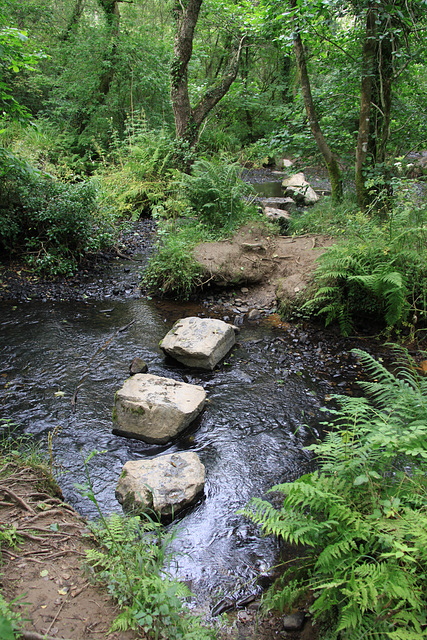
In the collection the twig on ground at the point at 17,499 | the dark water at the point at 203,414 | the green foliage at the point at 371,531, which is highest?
the green foliage at the point at 371,531

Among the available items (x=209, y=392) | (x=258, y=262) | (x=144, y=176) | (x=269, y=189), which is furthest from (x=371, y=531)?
(x=269, y=189)

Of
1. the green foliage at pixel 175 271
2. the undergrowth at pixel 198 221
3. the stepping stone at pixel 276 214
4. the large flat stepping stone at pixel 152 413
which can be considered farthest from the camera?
the stepping stone at pixel 276 214

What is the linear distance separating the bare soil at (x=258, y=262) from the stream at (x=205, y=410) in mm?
760

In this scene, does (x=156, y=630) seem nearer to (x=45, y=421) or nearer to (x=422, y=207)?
(x=45, y=421)

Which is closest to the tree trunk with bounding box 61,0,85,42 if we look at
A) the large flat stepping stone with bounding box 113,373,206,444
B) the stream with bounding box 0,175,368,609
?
the stream with bounding box 0,175,368,609

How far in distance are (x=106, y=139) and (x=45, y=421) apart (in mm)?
14038

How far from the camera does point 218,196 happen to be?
8.76m

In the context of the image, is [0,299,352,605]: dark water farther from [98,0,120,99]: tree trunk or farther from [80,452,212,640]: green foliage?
[98,0,120,99]: tree trunk

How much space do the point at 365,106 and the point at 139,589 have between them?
335 inches

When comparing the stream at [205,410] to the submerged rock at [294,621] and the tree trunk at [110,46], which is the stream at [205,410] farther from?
the tree trunk at [110,46]

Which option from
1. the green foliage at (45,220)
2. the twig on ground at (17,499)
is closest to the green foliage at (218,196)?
the green foliage at (45,220)

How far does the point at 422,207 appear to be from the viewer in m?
6.15

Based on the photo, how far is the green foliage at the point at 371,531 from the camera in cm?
190

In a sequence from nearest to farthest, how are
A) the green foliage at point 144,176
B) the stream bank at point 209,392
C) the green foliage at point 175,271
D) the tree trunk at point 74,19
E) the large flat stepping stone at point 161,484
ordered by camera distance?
the stream bank at point 209,392 → the large flat stepping stone at point 161,484 → the green foliage at point 175,271 → the green foliage at point 144,176 → the tree trunk at point 74,19
